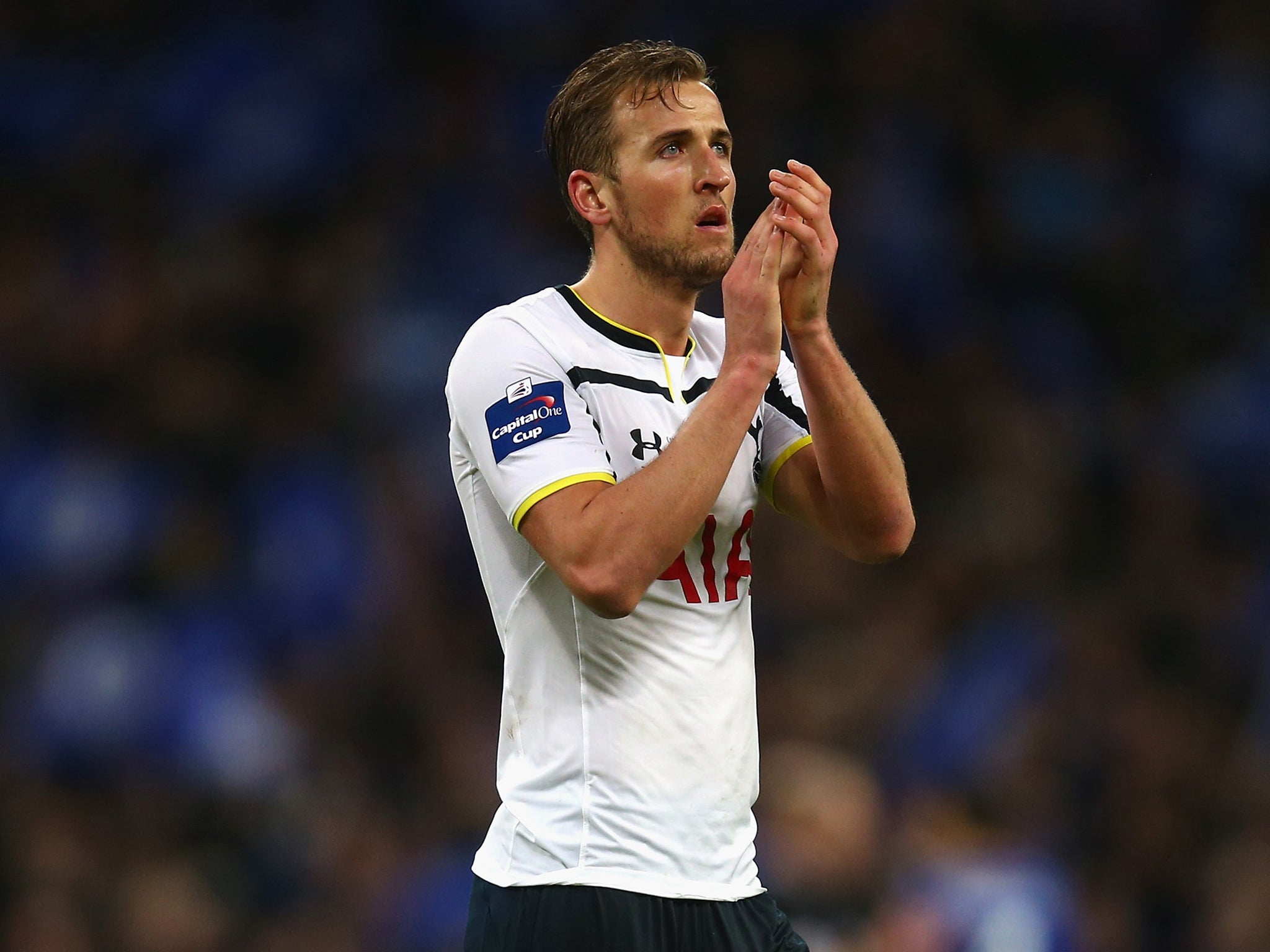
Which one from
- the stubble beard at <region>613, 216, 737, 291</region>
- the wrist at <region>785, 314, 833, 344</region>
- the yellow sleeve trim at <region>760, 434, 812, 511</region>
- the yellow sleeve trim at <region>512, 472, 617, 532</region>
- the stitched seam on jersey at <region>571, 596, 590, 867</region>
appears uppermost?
the stubble beard at <region>613, 216, 737, 291</region>

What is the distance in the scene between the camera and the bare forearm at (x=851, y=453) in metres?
2.88

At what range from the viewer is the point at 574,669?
111 inches

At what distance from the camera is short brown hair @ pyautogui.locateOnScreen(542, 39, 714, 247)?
3.03 meters

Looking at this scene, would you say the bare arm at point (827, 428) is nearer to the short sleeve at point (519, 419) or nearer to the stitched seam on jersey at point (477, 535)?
the short sleeve at point (519, 419)

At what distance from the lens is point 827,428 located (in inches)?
115

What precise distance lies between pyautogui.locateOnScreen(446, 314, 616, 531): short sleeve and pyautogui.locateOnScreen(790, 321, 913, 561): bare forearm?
1.28 feet

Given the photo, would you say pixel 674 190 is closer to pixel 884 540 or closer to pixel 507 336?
pixel 507 336

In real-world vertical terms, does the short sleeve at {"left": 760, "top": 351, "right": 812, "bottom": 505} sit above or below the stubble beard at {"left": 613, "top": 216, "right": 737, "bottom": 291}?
below

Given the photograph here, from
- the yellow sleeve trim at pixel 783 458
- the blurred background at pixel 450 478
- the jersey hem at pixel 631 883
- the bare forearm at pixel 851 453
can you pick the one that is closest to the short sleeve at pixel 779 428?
the yellow sleeve trim at pixel 783 458

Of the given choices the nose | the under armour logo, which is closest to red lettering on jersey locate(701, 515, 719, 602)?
the under armour logo

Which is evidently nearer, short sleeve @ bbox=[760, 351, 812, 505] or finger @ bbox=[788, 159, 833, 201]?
finger @ bbox=[788, 159, 833, 201]

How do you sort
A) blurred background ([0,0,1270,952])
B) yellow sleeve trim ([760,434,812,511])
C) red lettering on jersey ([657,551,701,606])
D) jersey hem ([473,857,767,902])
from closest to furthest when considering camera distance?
jersey hem ([473,857,767,902]) → red lettering on jersey ([657,551,701,606]) → yellow sleeve trim ([760,434,812,511]) → blurred background ([0,0,1270,952])

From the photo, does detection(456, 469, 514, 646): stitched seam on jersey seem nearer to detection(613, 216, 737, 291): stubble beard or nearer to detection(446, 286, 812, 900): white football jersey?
detection(446, 286, 812, 900): white football jersey

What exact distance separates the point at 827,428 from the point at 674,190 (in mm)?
509
